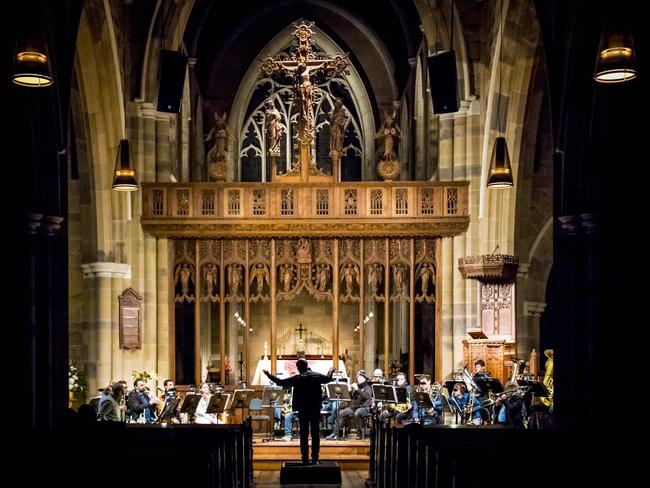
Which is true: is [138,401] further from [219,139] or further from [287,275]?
[219,139]

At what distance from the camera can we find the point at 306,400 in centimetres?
1245

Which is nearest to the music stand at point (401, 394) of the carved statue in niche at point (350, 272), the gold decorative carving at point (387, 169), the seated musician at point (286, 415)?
the seated musician at point (286, 415)

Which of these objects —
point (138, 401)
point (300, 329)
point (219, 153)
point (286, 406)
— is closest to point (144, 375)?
point (286, 406)

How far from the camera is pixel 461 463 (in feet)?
23.0

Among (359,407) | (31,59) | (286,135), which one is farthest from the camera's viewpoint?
(286,135)

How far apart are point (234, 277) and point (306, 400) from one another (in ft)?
21.4

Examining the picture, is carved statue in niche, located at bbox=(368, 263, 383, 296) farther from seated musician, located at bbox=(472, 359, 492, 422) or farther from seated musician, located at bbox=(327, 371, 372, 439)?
seated musician, located at bbox=(472, 359, 492, 422)

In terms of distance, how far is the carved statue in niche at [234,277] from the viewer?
18.7 metres

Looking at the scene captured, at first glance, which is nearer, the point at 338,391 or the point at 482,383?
the point at 482,383

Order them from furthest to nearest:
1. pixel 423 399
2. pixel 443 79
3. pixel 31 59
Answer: pixel 443 79 → pixel 423 399 → pixel 31 59

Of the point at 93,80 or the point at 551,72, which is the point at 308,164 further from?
the point at 551,72

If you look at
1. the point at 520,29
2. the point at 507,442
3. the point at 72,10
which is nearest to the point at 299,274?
the point at 520,29

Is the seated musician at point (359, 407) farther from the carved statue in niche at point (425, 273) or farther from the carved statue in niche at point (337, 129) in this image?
the carved statue in niche at point (337, 129)

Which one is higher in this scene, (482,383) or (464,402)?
(482,383)
